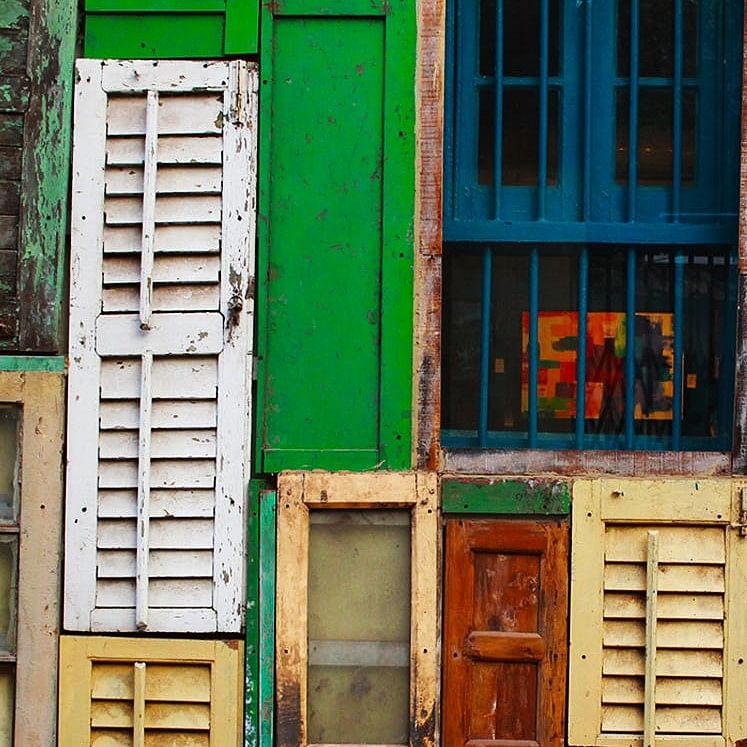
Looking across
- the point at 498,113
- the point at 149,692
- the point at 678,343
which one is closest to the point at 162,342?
the point at 149,692

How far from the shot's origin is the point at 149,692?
3891mm

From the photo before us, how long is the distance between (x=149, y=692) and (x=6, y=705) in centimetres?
55

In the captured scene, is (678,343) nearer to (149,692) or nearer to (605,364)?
(605,364)

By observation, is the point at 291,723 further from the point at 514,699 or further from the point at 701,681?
the point at 701,681

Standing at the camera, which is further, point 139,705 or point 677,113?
point 677,113

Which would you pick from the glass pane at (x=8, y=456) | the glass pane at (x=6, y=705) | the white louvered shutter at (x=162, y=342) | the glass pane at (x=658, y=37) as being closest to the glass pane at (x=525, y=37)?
the glass pane at (x=658, y=37)

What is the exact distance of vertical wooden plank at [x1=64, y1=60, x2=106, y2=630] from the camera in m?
3.88

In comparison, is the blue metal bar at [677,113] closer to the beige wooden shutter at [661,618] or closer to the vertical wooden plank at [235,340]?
the beige wooden shutter at [661,618]

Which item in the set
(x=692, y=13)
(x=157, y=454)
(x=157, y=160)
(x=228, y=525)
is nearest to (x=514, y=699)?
(x=228, y=525)

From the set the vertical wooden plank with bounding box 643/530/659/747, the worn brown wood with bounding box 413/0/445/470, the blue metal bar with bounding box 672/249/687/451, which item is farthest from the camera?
the blue metal bar with bounding box 672/249/687/451

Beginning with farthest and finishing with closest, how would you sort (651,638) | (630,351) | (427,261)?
(630,351), (427,261), (651,638)

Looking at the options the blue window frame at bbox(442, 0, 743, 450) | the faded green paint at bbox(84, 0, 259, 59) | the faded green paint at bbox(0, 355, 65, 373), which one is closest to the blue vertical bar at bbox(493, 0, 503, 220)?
the blue window frame at bbox(442, 0, 743, 450)

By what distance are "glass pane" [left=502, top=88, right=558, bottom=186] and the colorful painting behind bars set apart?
55 cm

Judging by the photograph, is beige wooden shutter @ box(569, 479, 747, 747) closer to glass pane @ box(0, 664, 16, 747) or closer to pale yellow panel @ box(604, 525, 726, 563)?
pale yellow panel @ box(604, 525, 726, 563)
